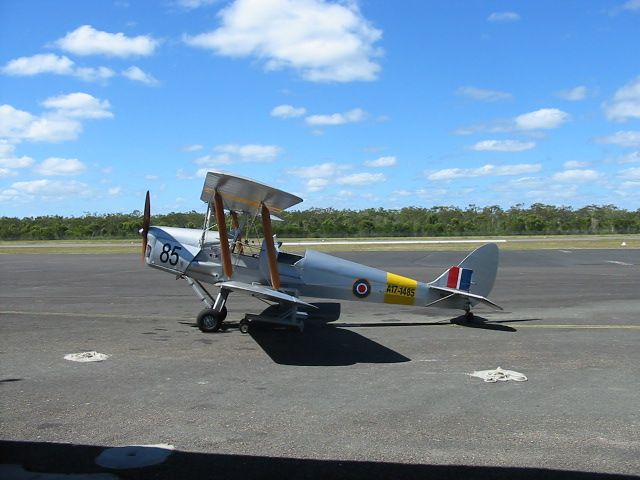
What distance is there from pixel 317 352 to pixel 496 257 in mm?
5524

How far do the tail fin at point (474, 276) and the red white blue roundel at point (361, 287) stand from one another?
1555mm

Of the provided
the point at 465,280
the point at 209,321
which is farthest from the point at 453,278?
the point at 209,321

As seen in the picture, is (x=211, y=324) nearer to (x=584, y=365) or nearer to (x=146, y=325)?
(x=146, y=325)

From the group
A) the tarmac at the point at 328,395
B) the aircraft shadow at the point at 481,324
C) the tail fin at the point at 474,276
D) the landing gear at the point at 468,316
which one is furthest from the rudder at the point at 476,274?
the tarmac at the point at 328,395

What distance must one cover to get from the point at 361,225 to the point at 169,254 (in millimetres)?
59194

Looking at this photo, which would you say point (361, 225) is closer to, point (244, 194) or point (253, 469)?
point (244, 194)

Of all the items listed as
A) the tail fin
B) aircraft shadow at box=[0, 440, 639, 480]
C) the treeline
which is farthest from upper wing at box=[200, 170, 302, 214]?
the treeline

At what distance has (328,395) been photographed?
22.1 feet

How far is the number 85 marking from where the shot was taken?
1177 centimetres

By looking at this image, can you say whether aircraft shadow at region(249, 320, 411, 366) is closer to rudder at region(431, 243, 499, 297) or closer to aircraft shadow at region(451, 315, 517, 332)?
aircraft shadow at region(451, 315, 517, 332)

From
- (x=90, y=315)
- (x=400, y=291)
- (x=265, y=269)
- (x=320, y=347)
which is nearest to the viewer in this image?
(x=320, y=347)

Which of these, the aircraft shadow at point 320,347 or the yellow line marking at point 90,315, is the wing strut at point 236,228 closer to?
the aircraft shadow at point 320,347

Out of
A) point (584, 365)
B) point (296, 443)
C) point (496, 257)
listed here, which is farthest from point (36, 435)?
point (496, 257)

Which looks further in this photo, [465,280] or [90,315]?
[90,315]
